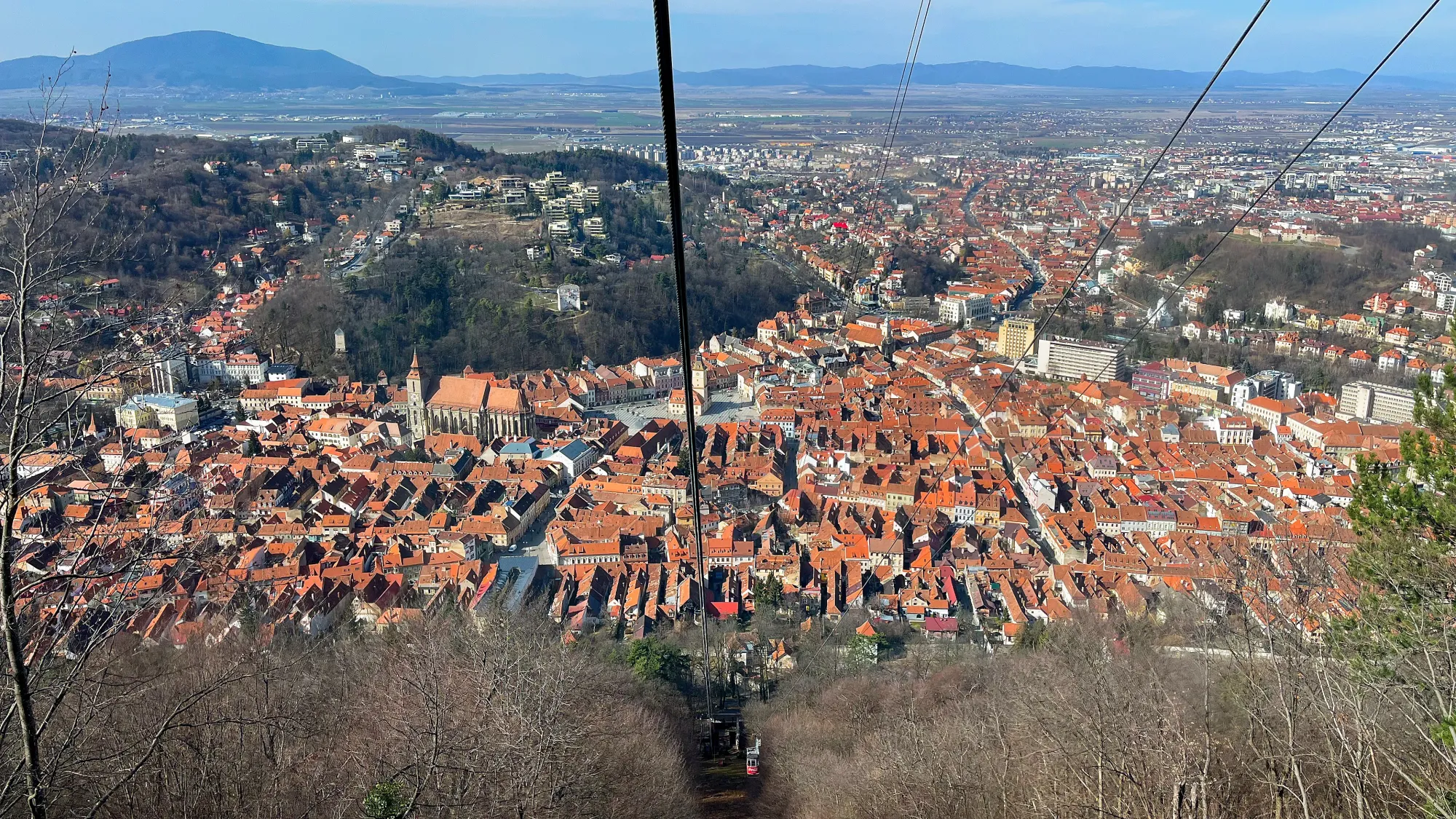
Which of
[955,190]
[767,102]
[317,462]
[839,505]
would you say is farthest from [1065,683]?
[767,102]

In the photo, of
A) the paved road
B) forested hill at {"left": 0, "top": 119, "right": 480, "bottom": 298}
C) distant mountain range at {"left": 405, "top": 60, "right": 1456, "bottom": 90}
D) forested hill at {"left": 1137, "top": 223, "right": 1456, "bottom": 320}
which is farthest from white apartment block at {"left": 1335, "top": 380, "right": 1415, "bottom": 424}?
distant mountain range at {"left": 405, "top": 60, "right": 1456, "bottom": 90}

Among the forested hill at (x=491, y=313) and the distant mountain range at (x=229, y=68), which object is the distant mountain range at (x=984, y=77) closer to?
the distant mountain range at (x=229, y=68)

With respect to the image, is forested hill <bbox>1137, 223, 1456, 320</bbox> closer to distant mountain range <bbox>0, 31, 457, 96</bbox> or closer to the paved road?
the paved road

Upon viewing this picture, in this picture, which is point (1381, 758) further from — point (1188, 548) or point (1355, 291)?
point (1355, 291)

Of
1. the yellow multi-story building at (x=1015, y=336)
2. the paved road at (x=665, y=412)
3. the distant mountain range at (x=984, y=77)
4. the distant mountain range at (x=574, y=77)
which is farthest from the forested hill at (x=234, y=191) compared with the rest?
the distant mountain range at (x=984, y=77)

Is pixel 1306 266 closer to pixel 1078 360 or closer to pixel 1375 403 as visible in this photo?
pixel 1078 360

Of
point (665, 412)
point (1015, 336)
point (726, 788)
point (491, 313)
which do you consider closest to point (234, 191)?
point (491, 313)

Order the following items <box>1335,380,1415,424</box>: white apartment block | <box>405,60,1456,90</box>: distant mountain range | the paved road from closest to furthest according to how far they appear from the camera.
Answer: <box>1335,380,1415,424</box>: white apartment block
the paved road
<box>405,60,1456,90</box>: distant mountain range
